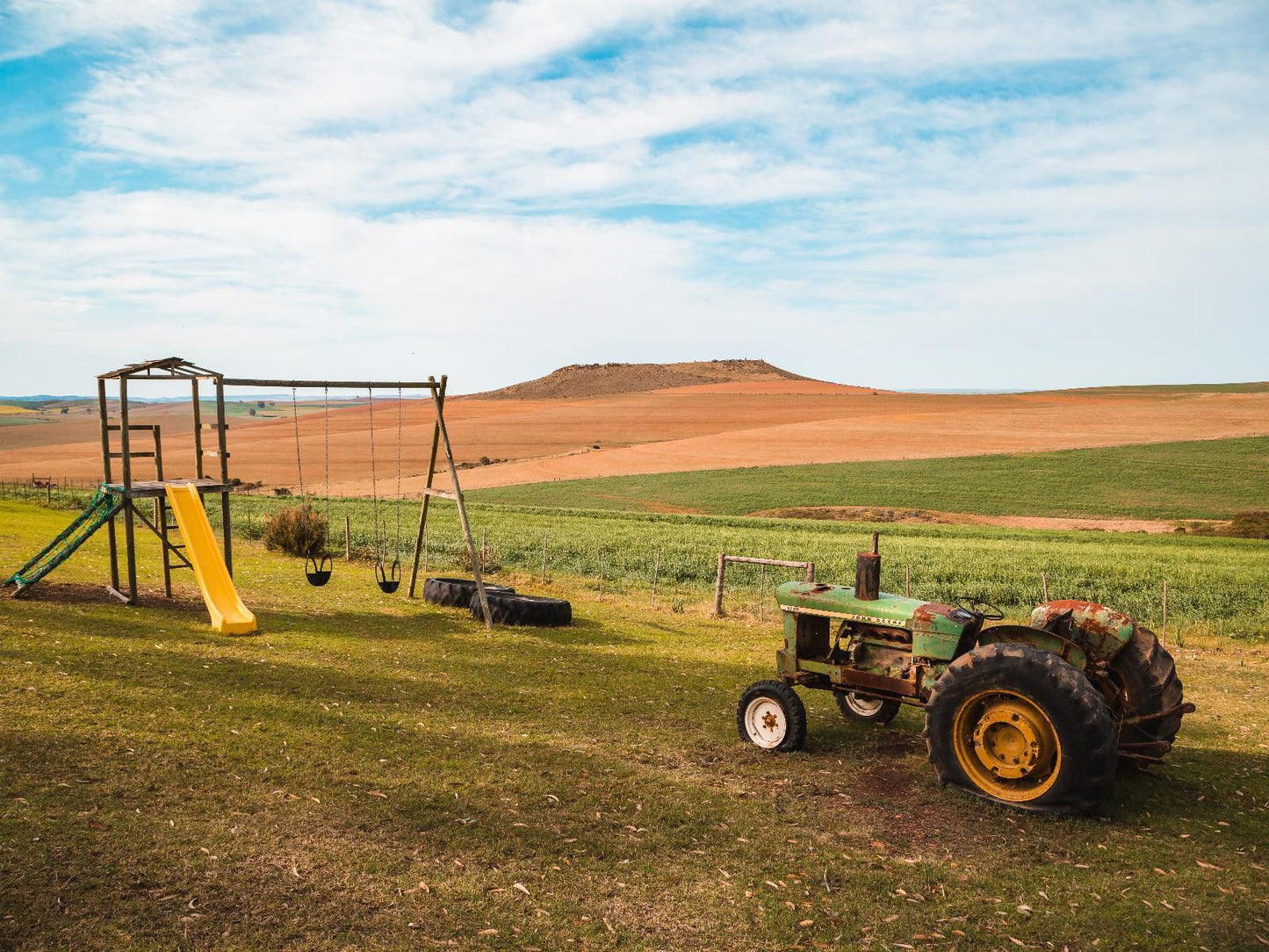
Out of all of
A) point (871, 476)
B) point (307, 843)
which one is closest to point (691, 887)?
point (307, 843)

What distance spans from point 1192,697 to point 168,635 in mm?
14447

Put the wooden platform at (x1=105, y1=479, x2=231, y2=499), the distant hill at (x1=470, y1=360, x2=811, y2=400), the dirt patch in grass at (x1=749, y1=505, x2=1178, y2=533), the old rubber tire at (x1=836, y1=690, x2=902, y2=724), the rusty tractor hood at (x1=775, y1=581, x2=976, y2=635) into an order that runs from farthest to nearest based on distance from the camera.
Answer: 1. the distant hill at (x1=470, y1=360, x2=811, y2=400)
2. the dirt patch in grass at (x1=749, y1=505, x2=1178, y2=533)
3. the wooden platform at (x1=105, y1=479, x2=231, y2=499)
4. the old rubber tire at (x1=836, y1=690, x2=902, y2=724)
5. the rusty tractor hood at (x1=775, y1=581, x2=976, y2=635)

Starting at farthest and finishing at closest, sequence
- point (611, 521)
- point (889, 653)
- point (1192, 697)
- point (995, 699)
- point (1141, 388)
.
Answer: point (1141, 388) < point (611, 521) < point (1192, 697) < point (889, 653) < point (995, 699)

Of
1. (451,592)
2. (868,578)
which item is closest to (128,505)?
(451,592)

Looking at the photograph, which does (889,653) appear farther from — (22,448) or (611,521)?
(22,448)

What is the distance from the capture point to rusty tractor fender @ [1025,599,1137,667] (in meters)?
8.80

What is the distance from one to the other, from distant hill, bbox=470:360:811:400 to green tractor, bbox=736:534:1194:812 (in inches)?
4738

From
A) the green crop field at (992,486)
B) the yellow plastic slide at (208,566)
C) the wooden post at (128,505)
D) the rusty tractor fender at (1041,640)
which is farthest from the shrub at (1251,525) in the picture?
the wooden post at (128,505)

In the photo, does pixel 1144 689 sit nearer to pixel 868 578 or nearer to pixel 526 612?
pixel 868 578

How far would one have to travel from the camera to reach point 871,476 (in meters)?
51.9

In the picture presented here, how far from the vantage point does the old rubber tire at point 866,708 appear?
10.6 metres

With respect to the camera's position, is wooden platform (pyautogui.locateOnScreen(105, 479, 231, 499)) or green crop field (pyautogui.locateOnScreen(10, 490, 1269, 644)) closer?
wooden platform (pyautogui.locateOnScreen(105, 479, 231, 499))

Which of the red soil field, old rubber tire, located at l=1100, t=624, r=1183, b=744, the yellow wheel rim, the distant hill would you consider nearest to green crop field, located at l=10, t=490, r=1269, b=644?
old rubber tire, located at l=1100, t=624, r=1183, b=744

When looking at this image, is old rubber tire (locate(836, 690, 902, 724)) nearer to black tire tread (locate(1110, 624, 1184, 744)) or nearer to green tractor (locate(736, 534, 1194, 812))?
green tractor (locate(736, 534, 1194, 812))
